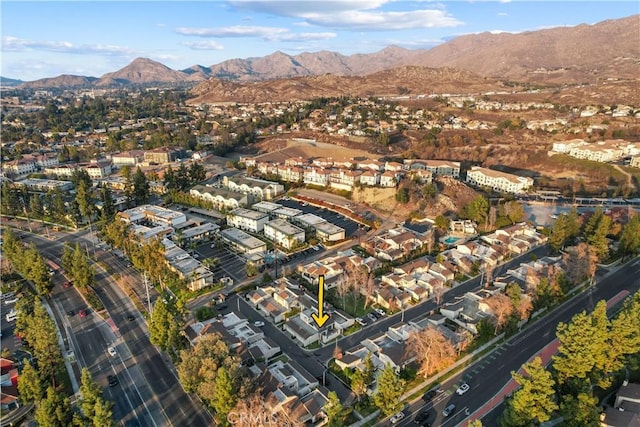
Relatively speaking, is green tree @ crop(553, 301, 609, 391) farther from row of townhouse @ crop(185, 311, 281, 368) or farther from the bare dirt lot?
the bare dirt lot

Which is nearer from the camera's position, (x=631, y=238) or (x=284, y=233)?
(x=631, y=238)

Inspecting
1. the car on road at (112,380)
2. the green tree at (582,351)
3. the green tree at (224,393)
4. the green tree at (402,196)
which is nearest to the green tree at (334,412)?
the green tree at (224,393)

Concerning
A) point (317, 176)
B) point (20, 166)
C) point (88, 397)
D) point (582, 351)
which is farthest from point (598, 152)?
point (20, 166)

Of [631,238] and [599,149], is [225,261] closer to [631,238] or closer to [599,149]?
[631,238]

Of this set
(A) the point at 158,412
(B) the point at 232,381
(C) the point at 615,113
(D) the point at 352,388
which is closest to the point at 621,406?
(D) the point at 352,388

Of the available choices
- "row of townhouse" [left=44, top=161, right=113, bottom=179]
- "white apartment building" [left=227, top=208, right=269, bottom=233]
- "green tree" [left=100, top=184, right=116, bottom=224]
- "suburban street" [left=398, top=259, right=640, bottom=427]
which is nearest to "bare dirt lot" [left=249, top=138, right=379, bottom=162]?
"row of townhouse" [left=44, top=161, right=113, bottom=179]

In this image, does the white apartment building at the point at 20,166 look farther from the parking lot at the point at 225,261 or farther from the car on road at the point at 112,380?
the car on road at the point at 112,380
